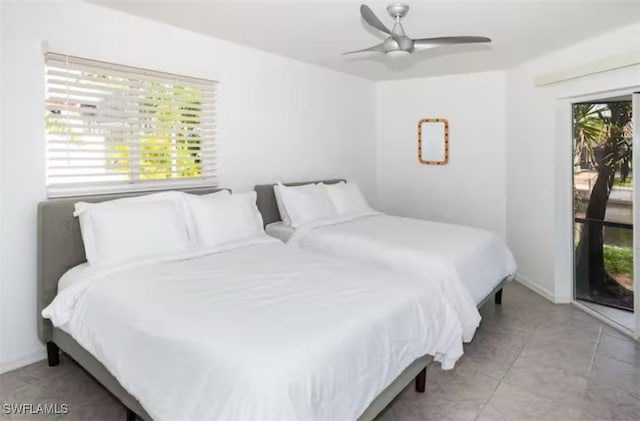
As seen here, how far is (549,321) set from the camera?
3490 millimetres

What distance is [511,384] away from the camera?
2.53m

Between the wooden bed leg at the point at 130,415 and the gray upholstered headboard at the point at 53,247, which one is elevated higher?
the gray upholstered headboard at the point at 53,247

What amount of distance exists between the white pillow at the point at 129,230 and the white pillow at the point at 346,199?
1.87m

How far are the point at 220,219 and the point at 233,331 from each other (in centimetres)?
158

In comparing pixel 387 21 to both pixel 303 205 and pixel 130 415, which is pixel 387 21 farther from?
pixel 130 415

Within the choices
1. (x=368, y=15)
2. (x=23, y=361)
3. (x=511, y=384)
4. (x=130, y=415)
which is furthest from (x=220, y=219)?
(x=511, y=384)

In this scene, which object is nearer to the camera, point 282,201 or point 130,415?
point 130,415

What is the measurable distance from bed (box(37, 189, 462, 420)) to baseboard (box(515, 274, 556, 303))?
221cm

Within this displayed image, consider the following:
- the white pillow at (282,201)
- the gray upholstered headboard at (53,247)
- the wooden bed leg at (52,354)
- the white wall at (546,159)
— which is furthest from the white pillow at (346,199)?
the wooden bed leg at (52,354)

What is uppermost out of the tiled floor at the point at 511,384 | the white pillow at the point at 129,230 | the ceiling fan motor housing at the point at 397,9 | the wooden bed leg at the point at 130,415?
the ceiling fan motor housing at the point at 397,9

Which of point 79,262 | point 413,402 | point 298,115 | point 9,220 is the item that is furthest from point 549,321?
point 9,220

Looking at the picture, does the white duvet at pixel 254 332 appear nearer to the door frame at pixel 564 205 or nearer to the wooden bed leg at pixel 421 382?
the wooden bed leg at pixel 421 382

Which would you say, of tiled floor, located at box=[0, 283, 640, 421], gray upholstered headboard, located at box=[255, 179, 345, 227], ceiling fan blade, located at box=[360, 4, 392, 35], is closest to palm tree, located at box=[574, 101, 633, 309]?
tiled floor, located at box=[0, 283, 640, 421]

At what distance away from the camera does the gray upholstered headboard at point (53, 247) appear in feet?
8.46
